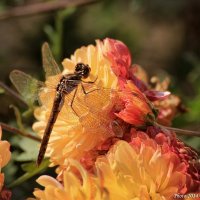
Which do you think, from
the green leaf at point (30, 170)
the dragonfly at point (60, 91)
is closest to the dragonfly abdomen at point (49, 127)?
the dragonfly at point (60, 91)

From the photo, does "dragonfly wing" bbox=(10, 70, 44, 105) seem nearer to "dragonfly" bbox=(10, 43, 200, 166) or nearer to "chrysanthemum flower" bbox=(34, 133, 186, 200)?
"dragonfly" bbox=(10, 43, 200, 166)

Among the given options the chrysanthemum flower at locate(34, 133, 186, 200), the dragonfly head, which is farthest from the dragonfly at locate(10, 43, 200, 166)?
the chrysanthemum flower at locate(34, 133, 186, 200)

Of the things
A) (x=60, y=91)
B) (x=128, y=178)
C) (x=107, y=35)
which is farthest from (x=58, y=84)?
(x=107, y=35)

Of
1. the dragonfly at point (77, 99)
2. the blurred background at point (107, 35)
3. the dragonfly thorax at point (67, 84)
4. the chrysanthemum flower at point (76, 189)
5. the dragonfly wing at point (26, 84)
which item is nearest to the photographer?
the chrysanthemum flower at point (76, 189)

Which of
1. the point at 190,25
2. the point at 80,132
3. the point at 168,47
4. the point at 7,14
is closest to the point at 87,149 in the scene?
the point at 80,132

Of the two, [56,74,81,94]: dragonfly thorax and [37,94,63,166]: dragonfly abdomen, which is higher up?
[56,74,81,94]: dragonfly thorax

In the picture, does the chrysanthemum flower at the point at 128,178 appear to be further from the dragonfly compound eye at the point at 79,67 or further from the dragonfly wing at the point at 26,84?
the dragonfly wing at the point at 26,84

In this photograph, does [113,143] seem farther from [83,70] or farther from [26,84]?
[26,84]
